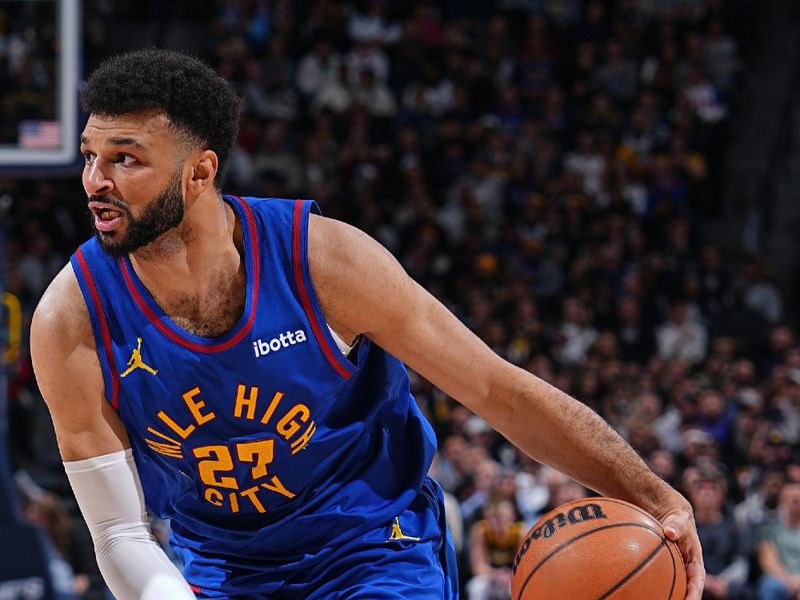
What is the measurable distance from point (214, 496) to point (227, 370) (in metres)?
0.32

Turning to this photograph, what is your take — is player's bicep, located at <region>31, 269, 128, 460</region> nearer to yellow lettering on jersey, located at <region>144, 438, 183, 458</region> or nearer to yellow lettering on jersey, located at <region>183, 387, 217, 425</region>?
yellow lettering on jersey, located at <region>144, 438, 183, 458</region>

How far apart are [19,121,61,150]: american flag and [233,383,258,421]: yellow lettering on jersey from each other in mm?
3818

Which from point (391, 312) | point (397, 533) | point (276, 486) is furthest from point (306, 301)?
point (397, 533)

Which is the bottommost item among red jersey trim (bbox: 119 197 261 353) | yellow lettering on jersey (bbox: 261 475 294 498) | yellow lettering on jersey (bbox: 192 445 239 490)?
yellow lettering on jersey (bbox: 261 475 294 498)

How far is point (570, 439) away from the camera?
3014mm

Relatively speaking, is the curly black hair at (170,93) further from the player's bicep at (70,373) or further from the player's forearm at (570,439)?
the player's forearm at (570,439)

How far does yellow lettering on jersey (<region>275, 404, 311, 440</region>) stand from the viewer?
112 inches

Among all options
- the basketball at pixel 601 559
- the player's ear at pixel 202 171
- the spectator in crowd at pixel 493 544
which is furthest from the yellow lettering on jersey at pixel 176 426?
the spectator in crowd at pixel 493 544

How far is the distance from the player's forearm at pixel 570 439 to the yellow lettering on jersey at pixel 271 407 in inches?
20.1

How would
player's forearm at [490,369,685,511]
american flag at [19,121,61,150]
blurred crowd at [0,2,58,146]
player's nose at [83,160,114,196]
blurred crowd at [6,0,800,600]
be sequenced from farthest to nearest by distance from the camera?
blurred crowd at [6,0,800,600] → blurred crowd at [0,2,58,146] → american flag at [19,121,61,150] → player's forearm at [490,369,685,511] → player's nose at [83,160,114,196]

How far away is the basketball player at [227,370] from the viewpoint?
2711 mm

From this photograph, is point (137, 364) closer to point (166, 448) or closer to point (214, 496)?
point (166, 448)

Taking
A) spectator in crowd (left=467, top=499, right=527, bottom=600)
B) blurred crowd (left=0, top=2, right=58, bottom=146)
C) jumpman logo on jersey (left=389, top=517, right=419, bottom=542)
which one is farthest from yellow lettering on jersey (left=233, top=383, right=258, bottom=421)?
spectator in crowd (left=467, top=499, right=527, bottom=600)

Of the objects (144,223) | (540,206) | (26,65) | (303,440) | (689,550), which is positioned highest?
(144,223)
